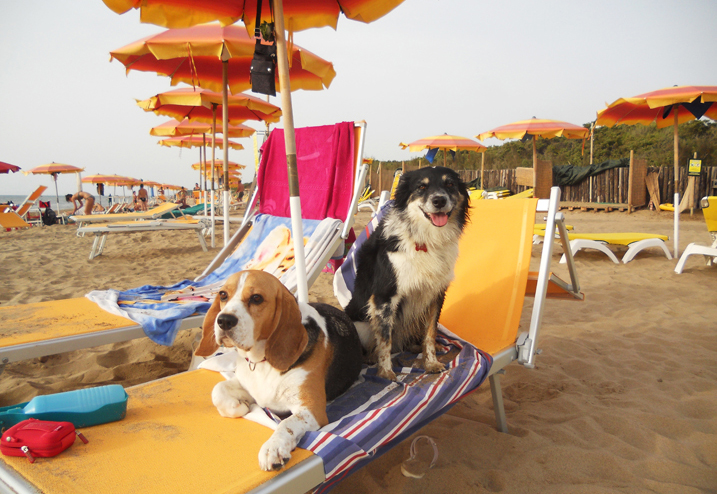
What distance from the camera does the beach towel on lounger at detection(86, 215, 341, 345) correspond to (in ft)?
8.75

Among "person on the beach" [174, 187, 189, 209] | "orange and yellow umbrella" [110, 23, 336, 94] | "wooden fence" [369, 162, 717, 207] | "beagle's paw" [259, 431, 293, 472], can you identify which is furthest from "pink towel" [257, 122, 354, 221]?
"person on the beach" [174, 187, 189, 209]

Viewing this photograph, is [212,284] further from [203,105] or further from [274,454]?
[203,105]

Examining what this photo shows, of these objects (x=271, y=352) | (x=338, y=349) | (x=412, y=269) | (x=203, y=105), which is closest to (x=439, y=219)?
(x=412, y=269)

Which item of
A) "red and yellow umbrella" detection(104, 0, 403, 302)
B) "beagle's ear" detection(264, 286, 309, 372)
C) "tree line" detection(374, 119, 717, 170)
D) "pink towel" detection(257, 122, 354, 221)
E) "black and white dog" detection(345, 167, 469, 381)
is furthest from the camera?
"tree line" detection(374, 119, 717, 170)

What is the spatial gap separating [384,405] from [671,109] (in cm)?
835

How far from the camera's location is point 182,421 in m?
1.65

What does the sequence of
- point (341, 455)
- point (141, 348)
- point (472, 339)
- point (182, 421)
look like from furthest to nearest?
point (141, 348) → point (472, 339) → point (182, 421) → point (341, 455)

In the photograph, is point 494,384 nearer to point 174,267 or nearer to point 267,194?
point 267,194

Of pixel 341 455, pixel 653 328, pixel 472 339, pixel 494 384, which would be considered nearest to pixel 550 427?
pixel 494 384

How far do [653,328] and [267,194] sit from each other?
4.00m

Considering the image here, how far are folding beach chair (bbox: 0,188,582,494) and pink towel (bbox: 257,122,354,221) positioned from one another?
158cm

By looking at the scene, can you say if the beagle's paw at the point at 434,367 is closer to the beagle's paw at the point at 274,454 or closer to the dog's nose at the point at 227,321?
the beagle's paw at the point at 274,454

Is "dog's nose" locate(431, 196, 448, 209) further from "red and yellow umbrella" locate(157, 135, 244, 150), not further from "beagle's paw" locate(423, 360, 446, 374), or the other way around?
"red and yellow umbrella" locate(157, 135, 244, 150)

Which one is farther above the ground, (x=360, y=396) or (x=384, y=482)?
(x=360, y=396)
